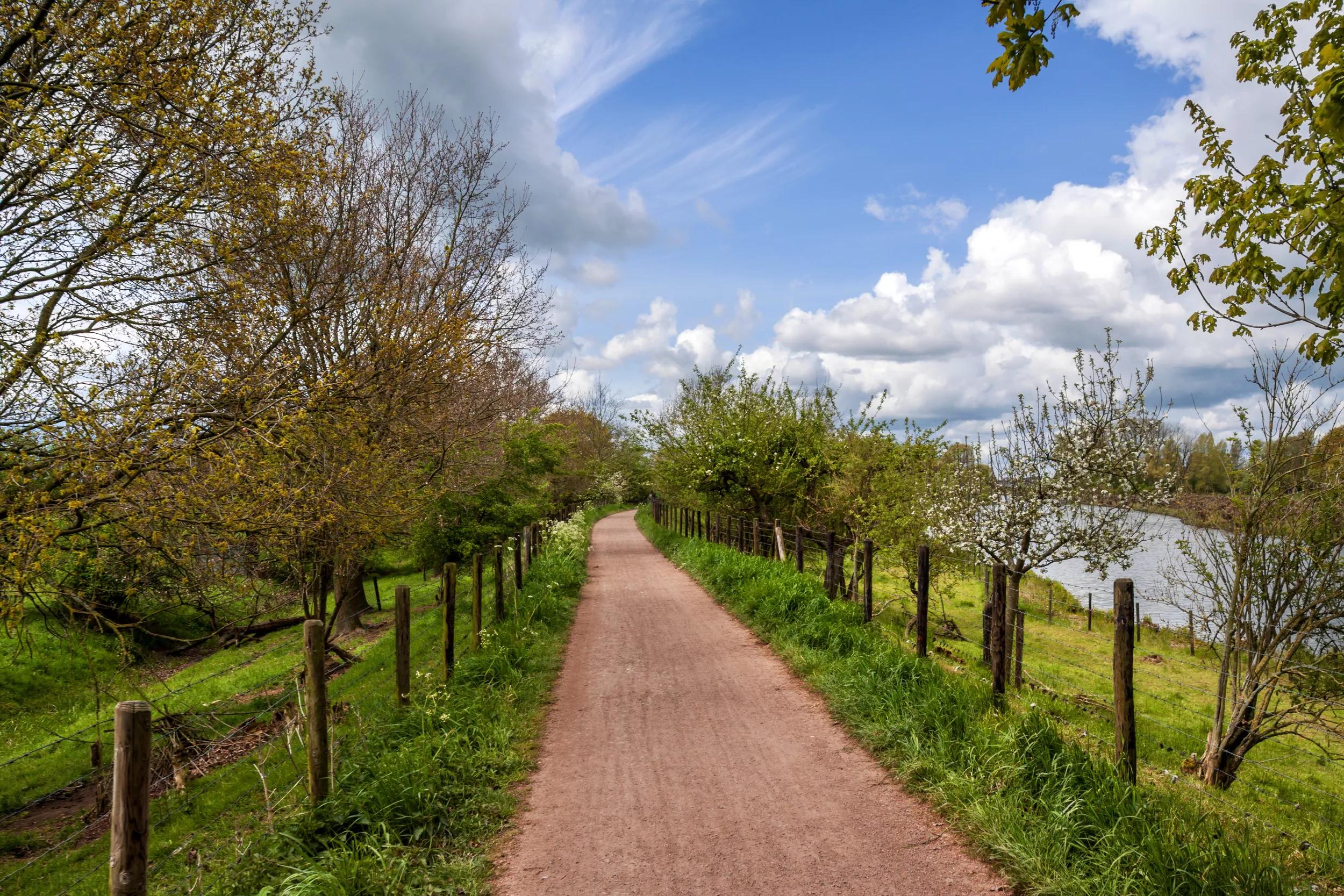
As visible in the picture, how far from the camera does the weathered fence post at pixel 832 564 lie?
41.9 feet

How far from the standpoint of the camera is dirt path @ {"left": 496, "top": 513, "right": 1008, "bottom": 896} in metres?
4.48

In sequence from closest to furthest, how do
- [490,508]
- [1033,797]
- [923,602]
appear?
1. [1033,797]
2. [923,602]
3. [490,508]

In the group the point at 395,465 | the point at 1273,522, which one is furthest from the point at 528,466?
the point at 1273,522

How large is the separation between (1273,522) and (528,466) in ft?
50.2

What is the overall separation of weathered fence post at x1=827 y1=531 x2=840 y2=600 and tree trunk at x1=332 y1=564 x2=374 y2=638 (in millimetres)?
9071

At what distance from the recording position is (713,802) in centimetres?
Result: 554

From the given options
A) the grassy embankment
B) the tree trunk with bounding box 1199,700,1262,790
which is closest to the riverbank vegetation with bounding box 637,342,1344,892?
the tree trunk with bounding box 1199,700,1262,790

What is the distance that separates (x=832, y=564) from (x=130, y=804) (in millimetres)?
10817

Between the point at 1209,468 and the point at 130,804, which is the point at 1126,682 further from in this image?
the point at 1209,468

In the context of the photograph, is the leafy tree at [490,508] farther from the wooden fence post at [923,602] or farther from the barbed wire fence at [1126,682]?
the wooden fence post at [923,602]

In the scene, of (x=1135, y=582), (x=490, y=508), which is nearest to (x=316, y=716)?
(x=490, y=508)

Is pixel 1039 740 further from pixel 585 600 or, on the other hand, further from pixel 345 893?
pixel 585 600

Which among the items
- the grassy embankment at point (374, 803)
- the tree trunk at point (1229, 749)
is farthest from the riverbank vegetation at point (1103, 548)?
the grassy embankment at point (374, 803)

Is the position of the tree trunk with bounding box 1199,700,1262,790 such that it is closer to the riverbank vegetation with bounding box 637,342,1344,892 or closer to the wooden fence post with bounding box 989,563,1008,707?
the riverbank vegetation with bounding box 637,342,1344,892
